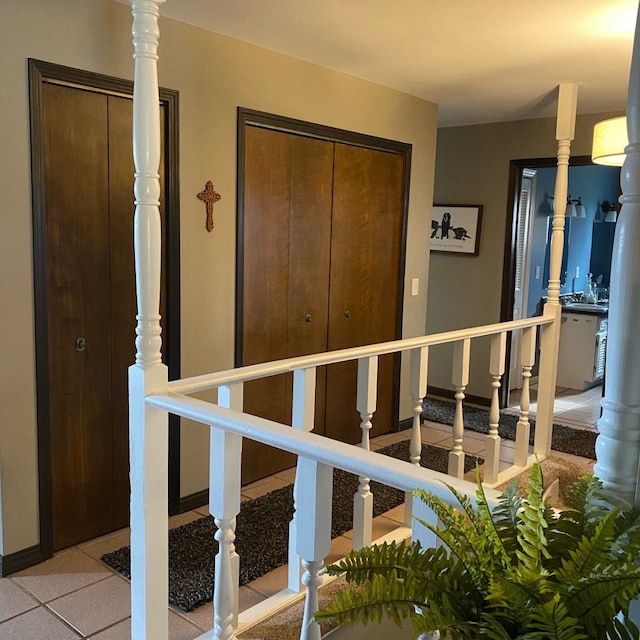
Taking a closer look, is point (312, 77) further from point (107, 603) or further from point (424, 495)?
point (424, 495)

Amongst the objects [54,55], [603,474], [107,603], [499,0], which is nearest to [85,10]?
[54,55]

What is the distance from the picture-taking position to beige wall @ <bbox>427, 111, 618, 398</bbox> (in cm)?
510

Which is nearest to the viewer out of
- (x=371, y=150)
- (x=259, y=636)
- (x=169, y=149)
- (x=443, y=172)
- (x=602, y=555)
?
(x=602, y=555)

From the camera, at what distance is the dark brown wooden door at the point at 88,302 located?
2713 mm

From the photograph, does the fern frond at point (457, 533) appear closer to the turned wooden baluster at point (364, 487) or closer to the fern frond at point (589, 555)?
the fern frond at point (589, 555)

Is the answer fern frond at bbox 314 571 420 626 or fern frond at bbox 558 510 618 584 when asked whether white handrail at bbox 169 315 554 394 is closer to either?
fern frond at bbox 314 571 420 626

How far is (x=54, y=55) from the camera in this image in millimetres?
2600

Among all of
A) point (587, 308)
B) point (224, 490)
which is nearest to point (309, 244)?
point (224, 490)

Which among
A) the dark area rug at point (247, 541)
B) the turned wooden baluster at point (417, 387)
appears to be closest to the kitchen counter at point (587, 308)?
the dark area rug at point (247, 541)

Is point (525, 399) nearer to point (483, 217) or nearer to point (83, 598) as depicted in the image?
point (83, 598)

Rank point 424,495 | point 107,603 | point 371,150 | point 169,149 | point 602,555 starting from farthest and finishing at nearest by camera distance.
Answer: point 371,150, point 169,149, point 107,603, point 424,495, point 602,555

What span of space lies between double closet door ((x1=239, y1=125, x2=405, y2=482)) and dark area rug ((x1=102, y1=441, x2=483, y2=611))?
0.40 meters

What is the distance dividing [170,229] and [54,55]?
862mm

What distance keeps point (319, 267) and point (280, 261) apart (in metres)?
0.34
